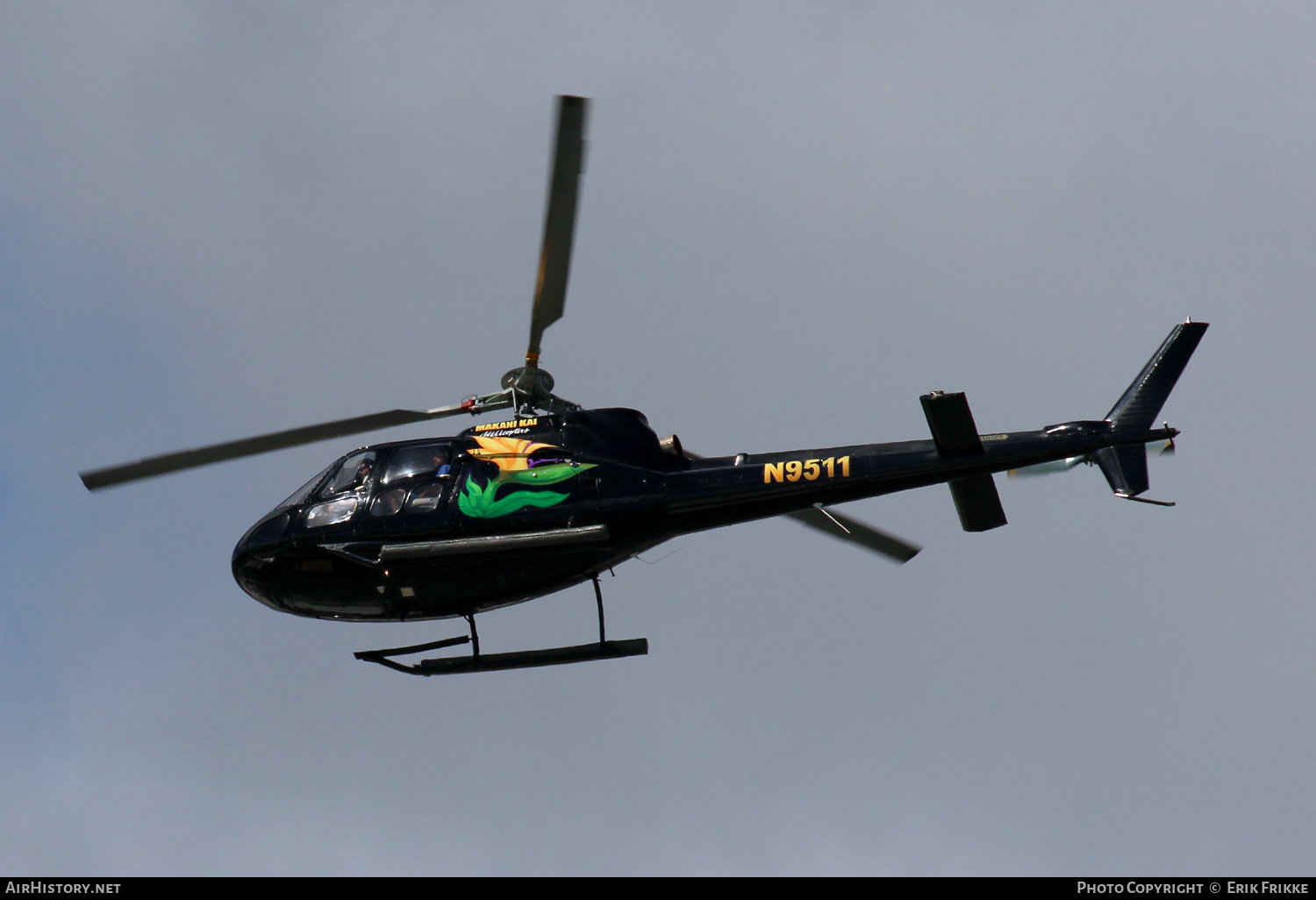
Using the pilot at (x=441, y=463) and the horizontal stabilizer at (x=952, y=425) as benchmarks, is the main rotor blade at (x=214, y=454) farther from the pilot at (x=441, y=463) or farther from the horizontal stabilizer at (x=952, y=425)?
the horizontal stabilizer at (x=952, y=425)

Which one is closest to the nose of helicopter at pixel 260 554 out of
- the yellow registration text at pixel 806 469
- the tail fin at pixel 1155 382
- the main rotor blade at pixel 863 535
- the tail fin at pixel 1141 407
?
the yellow registration text at pixel 806 469

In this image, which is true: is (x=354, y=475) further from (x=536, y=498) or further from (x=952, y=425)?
(x=952, y=425)

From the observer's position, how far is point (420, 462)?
55.9ft

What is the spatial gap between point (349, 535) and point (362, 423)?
150 centimetres

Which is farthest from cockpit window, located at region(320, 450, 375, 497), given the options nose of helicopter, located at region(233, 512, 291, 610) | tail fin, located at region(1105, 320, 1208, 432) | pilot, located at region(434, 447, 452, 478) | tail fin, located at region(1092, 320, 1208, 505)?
tail fin, located at region(1105, 320, 1208, 432)

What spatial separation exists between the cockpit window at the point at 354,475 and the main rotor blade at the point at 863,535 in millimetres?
5742

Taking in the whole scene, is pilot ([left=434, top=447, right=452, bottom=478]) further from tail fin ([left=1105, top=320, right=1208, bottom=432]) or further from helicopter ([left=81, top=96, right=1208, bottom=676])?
tail fin ([left=1105, top=320, right=1208, bottom=432])

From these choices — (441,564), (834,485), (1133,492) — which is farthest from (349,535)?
(1133,492)

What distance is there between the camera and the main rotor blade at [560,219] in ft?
43.7

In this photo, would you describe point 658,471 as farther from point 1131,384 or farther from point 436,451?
point 1131,384

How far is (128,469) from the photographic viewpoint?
16.1 metres

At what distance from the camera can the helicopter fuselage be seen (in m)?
15.9

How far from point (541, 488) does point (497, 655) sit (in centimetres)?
224

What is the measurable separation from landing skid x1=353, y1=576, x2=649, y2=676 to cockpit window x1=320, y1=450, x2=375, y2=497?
2146 millimetres
